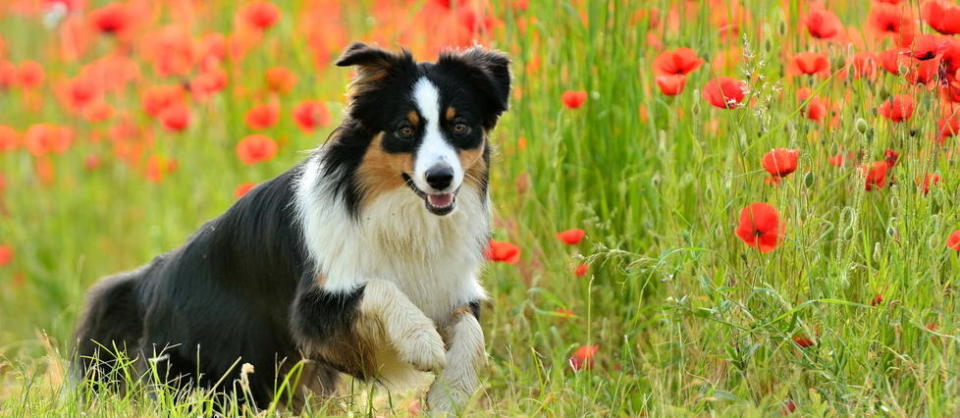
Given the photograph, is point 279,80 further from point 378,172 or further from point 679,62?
point 679,62

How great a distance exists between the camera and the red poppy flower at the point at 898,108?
146 inches

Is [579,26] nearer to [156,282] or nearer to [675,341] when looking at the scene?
[675,341]

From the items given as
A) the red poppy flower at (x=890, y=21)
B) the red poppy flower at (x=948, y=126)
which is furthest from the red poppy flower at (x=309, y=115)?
the red poppy flower at (x=948, y=126)

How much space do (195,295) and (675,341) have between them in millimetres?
1705

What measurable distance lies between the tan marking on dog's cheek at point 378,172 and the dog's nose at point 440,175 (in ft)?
0.59

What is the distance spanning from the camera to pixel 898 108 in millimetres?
3723

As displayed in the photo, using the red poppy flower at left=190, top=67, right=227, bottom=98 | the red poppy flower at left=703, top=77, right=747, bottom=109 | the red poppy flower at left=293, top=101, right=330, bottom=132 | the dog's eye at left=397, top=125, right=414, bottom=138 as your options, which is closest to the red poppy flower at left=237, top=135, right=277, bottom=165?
the red poppy flower at left=293, top=101, right=330, bottom=132

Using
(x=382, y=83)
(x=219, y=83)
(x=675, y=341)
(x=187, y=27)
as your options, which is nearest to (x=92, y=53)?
(x=187, y=27)

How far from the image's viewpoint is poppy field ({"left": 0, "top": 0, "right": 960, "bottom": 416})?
146 inches

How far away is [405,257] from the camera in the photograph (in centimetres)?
433

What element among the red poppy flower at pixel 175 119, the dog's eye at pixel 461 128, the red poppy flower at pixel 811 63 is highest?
the red poppy flower at pixel 811 63

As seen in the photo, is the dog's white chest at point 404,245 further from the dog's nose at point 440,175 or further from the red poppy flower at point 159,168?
the red poppy flower at point 159,168

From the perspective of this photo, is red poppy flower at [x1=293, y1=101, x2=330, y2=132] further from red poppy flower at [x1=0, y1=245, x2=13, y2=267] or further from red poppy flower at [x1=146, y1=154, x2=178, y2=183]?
red poppy flower at [x1=0, y1=245, x2=13, y2=267]

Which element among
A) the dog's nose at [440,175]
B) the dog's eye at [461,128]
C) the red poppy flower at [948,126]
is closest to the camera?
the red poppy flower at [948,126]
